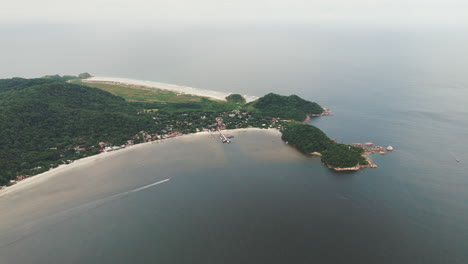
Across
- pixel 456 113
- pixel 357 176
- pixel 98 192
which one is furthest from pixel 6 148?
pixel 456 113

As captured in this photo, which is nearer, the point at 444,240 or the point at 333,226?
the point at 444,240

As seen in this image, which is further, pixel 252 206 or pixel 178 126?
pixel 178 126

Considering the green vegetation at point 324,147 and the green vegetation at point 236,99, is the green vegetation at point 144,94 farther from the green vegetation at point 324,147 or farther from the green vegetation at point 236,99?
the green vegetation at point 324,147

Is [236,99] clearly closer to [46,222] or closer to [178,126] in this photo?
[178,126]

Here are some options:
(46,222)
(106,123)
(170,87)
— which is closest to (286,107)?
(106,123)

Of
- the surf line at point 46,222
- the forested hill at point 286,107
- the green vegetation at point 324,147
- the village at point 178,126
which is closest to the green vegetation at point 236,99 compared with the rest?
the forested hill at point 286,107

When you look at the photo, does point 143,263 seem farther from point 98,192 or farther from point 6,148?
point 6,148
